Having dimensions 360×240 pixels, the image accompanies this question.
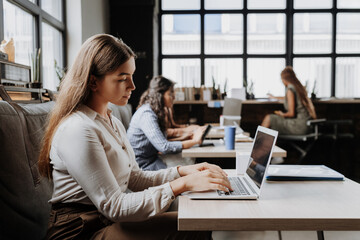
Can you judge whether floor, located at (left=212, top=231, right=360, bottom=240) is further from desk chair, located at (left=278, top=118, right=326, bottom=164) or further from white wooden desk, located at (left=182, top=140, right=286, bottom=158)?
desk chair, located at (left=278, top=118, right=326, bottom=164)

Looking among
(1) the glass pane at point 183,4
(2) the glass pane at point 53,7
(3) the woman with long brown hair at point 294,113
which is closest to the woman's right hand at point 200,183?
(2) the glass pane at point 53,7

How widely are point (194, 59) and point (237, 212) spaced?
203 inches

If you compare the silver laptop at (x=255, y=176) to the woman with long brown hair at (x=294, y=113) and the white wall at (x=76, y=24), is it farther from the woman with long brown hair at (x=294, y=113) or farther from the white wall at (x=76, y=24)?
the woman with long brown hair at (x=294, y=113)

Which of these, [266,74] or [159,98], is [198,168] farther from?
[266,74]

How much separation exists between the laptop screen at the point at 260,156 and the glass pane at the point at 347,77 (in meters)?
5.15

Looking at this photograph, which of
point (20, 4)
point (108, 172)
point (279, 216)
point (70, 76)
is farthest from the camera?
point (20, 4)

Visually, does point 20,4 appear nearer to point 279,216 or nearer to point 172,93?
point 172,93

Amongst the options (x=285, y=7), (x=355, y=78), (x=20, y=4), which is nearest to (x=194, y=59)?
(x=285, y=7)

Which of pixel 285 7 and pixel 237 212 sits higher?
pixel 285 7

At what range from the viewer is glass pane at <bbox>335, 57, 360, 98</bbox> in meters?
5.91

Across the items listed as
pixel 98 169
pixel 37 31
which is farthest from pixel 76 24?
pixel 98 169

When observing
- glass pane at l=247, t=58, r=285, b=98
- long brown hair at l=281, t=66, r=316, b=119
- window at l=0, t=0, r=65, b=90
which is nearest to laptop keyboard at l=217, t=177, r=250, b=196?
window at l=0, t=0, r=65, b=90

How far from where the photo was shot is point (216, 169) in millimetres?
1438

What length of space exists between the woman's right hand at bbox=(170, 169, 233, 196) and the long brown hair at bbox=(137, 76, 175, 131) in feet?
5.07
